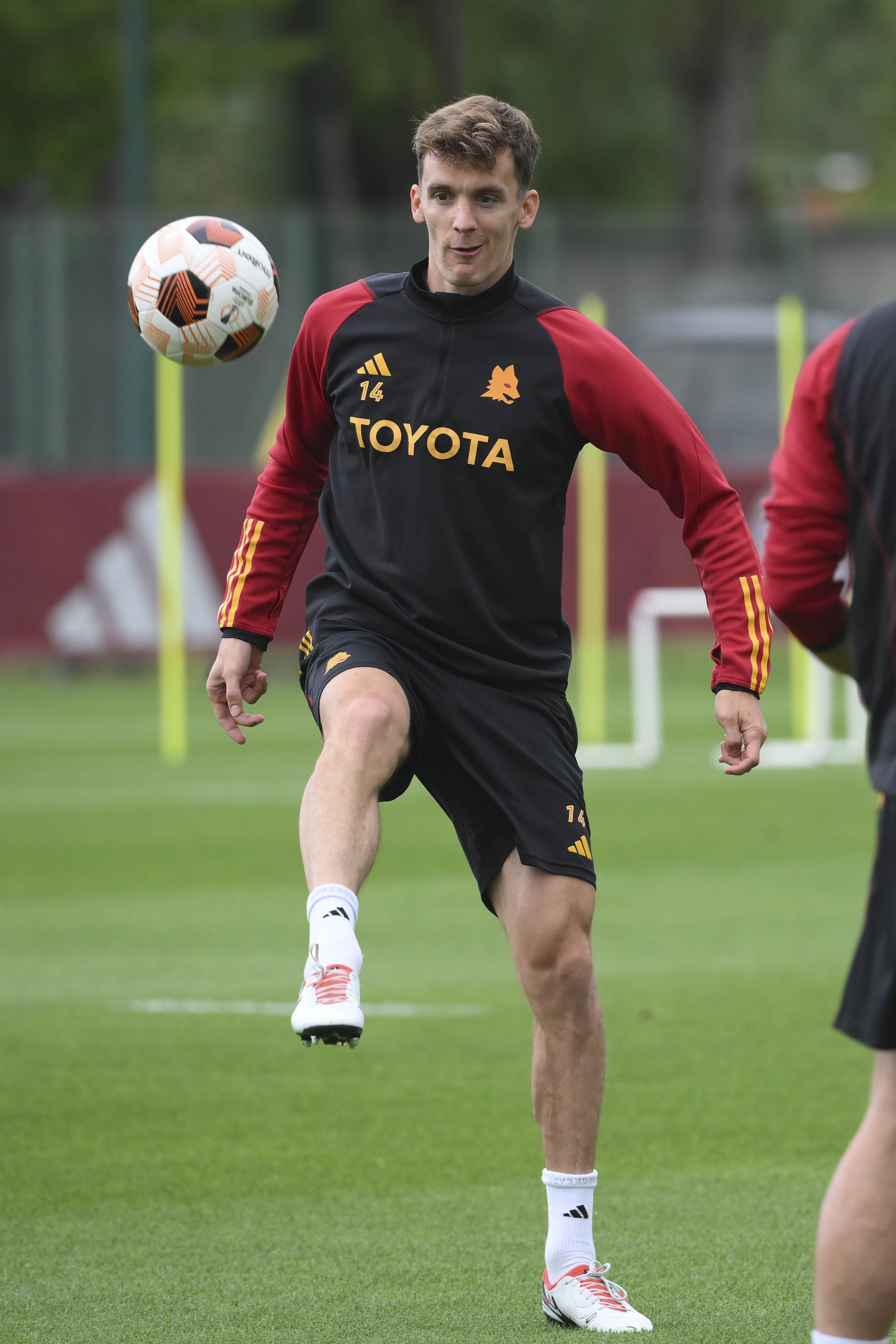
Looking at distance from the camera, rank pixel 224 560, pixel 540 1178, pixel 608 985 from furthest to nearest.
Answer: pixel 224 560 → pixel 608 985 → pixel 540 1178

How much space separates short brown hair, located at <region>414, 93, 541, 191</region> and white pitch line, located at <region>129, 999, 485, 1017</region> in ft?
12.4

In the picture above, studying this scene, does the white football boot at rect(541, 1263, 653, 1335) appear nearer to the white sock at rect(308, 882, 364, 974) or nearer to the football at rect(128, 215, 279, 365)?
the white sock at rect(308, 882, 364, 974)

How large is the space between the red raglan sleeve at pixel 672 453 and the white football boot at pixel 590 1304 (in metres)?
1.25

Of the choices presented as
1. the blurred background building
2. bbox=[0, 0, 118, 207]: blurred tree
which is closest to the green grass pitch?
the blurred background building

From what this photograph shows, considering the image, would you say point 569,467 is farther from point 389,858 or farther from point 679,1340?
point 389,858

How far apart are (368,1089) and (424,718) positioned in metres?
2.39

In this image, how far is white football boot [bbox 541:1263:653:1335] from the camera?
428 centimetres

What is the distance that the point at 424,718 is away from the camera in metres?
4.45

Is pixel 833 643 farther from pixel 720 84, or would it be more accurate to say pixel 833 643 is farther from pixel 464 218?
pixel 720 84

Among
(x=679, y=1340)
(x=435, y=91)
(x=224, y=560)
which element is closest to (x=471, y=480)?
(x=679, y=1340)

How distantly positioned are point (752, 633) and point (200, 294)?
2015 millimetres

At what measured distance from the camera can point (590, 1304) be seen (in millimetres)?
4305

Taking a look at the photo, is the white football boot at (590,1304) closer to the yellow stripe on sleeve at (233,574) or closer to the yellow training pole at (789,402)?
the yellow stripe on sleeve at (233,574)

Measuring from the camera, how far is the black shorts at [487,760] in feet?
14.5
